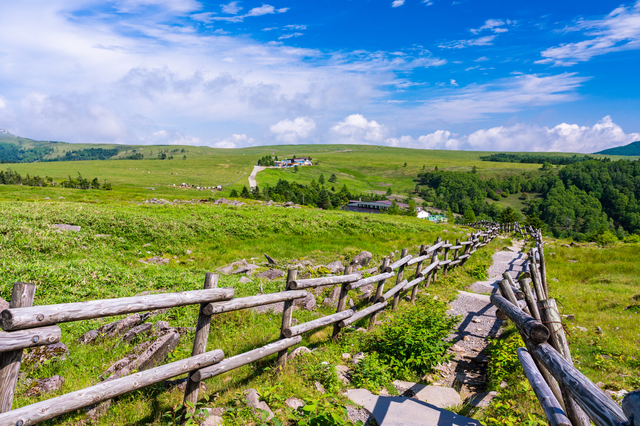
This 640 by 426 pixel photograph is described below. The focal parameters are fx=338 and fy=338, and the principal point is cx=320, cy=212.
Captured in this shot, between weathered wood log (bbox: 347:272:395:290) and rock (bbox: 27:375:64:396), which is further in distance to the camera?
weathered wood log (bbox: 347:272:395:290)

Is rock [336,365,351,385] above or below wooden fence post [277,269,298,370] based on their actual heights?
below

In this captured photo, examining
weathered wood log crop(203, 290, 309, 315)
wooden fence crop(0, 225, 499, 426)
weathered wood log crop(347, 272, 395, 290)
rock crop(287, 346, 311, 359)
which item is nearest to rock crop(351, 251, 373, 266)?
weathered wood log crop(347, 272, 395, 290)

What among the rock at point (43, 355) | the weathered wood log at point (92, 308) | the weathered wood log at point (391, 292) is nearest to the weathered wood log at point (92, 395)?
the weathered wood log at point (92, 308)

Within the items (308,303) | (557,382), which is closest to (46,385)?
(308,303)

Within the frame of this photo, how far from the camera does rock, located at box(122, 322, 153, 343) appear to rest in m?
6.99

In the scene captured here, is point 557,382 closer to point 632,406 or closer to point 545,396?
point 545,396

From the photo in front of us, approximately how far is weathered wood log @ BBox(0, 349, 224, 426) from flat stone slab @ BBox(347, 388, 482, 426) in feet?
8.38

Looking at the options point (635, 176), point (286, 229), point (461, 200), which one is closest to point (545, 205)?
point (461, 200)

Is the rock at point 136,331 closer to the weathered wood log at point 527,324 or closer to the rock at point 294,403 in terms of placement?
the rock at point 294,403

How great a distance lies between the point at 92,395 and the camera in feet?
12.5

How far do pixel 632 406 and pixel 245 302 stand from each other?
186 inches

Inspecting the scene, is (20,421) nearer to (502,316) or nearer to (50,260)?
(502,316)

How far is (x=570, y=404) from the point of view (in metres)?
3.77

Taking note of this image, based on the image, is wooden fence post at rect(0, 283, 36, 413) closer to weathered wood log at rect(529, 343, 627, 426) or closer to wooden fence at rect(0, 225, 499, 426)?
wooden fence at rect(0, 225, 499, 426)
